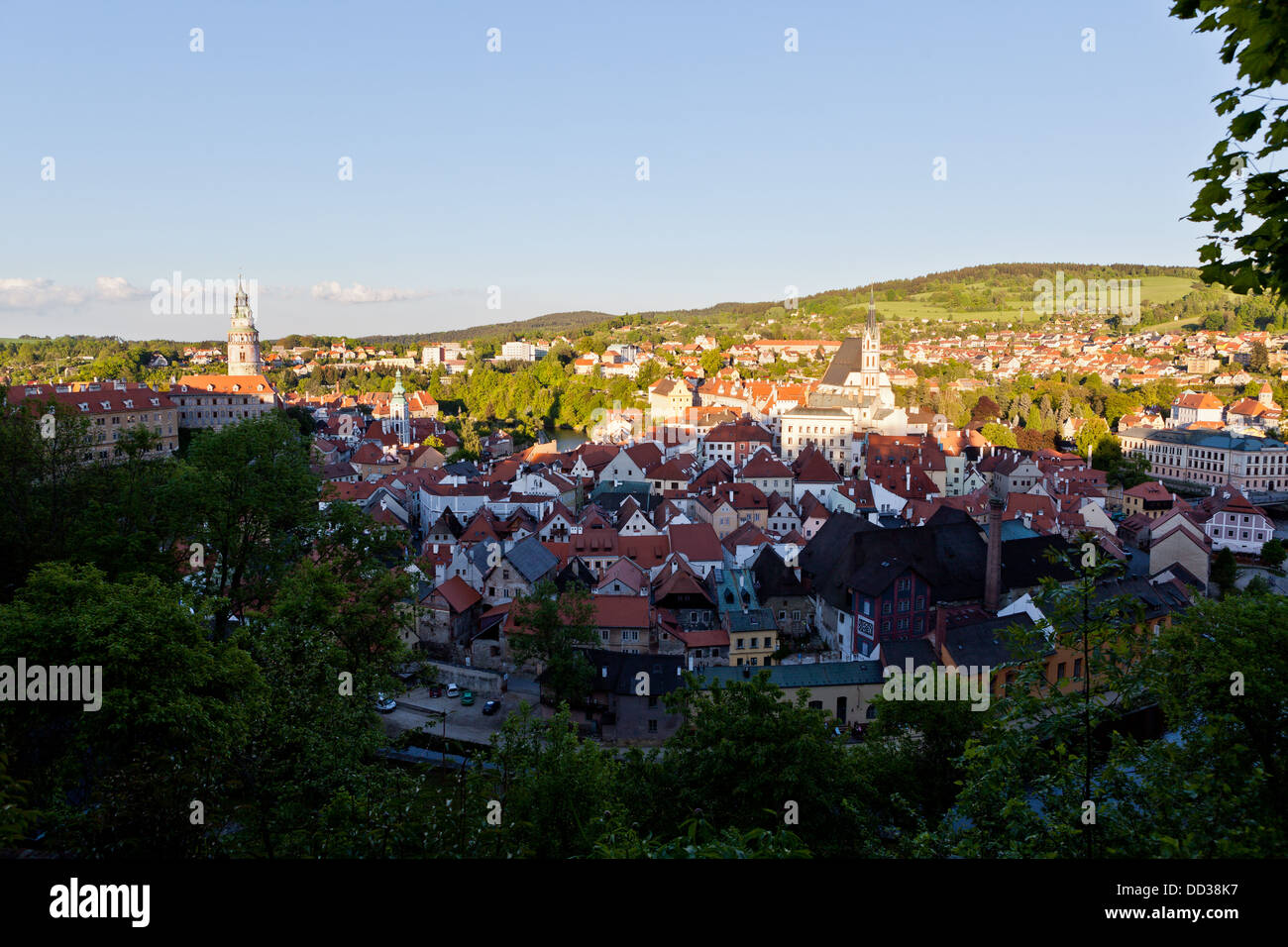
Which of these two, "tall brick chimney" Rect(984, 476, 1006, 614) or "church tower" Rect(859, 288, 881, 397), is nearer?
"tall brick chimney" Rect(984, 476, 1006, 614)

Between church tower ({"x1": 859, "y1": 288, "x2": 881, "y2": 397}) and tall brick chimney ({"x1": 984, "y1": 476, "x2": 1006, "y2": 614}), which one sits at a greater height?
church tower ({"x1": 859, "y1": 288, "x2": 881, "y2": 397})

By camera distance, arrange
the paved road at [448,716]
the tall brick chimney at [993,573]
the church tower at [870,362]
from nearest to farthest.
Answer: the paved road at [448,716]
the tall brick chimney at [993,573]
the church tower at [870,362]

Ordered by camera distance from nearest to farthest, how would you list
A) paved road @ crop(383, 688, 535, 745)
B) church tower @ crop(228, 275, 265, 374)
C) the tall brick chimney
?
paved road @ crop(383, 688, 535, 745) → the tall brick chimney → church tower @ crop(228, 275, 265, 374)

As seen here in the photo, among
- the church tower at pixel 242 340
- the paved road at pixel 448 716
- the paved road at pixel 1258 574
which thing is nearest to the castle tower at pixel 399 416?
the church tower at pixel 242 340

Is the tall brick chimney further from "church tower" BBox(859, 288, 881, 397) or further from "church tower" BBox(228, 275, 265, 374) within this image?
"church tower" BBox(228, 275, 265, 374)

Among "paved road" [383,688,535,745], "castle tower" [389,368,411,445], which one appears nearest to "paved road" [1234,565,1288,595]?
"paved road" [383,688,535,745]

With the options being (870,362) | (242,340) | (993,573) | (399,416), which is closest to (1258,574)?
(993,573)

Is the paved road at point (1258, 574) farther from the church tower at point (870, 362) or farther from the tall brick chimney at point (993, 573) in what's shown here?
the church tower at point (870, 362)
